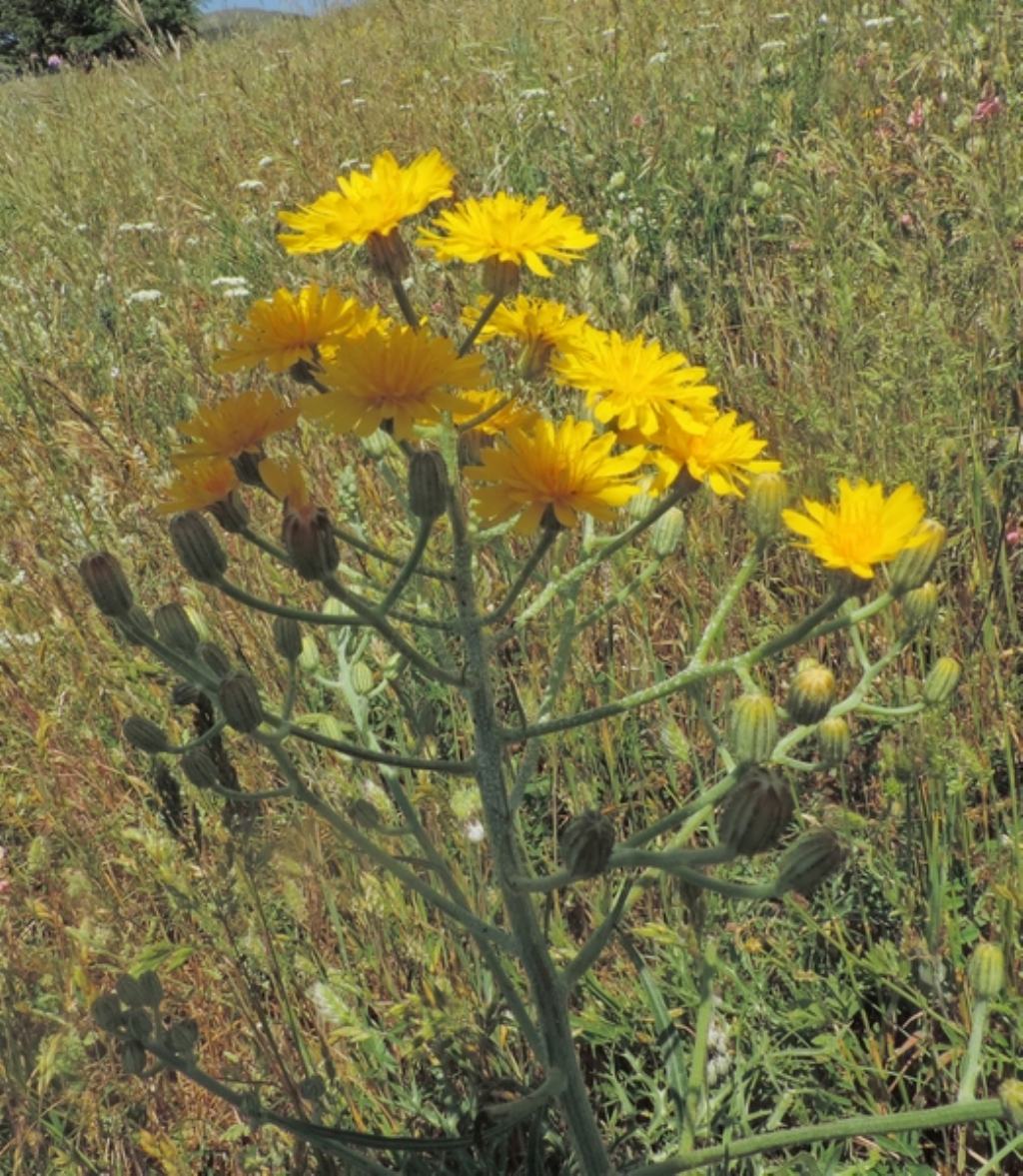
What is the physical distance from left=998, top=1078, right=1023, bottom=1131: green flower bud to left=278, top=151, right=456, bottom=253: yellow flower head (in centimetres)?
96

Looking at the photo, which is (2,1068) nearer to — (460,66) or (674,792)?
(674,792)

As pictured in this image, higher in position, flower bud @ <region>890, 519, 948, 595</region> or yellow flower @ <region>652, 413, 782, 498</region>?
yellow flower @ <region>652, 413, 782, 498</region>

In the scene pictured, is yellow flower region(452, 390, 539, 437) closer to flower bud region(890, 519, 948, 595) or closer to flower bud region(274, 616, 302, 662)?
flower bud region(274, 616, 302, 662)

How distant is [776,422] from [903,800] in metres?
0.86

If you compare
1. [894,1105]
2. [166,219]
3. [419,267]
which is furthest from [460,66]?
[894,1105]

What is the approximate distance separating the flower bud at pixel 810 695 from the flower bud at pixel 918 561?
0.12m

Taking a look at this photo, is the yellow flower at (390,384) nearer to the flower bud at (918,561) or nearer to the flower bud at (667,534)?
the flower bud at (667,534)

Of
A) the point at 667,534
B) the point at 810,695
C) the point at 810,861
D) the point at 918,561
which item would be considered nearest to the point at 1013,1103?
the point at 810,861

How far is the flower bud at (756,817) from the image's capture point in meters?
0.84

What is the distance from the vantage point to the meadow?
1315mm


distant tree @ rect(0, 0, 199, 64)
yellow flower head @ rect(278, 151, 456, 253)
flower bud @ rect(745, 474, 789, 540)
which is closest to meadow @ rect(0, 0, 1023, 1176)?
flower bud @ rect(745, 474, 789, 540)

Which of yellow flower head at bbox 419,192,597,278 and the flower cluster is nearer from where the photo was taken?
the flower cluster

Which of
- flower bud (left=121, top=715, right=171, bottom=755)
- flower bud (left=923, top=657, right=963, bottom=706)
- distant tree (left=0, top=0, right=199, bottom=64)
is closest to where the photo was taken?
flower bud (left=121, top=715, right=171, bottom=755)

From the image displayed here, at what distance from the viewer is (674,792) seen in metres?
1.65
